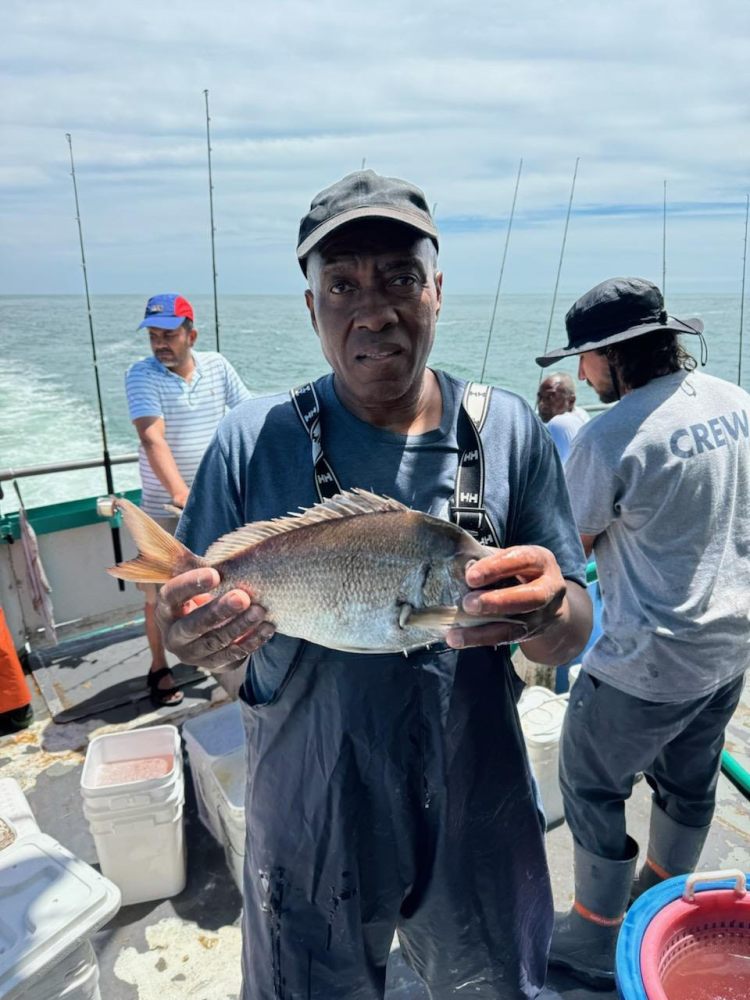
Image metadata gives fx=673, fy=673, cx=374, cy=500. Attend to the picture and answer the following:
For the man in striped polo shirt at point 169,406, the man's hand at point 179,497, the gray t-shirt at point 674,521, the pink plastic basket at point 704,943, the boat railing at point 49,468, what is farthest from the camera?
the boat railing at point 49,468

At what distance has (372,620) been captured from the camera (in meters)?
1.40

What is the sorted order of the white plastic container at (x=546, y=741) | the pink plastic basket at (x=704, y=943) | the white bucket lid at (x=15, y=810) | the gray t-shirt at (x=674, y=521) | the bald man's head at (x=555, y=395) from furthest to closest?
the bald man's head at (x=555, y=395) < the white plastic container at (x=546, y=741) < the white bucket lid at (x=15, y=810) < the gray t-shirt at (x=674, y=521) < the pink plastic basket at (x=704, y=943)

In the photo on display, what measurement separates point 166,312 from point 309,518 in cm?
331

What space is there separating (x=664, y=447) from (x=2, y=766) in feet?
12.9

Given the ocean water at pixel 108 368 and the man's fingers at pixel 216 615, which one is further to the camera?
the ocean water at pixel 108 368

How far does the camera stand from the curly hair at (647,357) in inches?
96.4

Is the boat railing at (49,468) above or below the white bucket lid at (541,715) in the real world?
above

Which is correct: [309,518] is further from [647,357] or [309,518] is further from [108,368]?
[108,368]

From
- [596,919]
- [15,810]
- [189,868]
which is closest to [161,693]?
[189,868]

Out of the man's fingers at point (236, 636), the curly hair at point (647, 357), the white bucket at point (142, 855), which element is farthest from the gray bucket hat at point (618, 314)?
the white bucket at point (142, 855)

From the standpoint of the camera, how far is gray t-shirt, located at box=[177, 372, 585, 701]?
159cm

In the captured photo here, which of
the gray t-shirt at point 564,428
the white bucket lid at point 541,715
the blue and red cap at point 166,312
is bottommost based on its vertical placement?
the white bucket lid at point 541,715

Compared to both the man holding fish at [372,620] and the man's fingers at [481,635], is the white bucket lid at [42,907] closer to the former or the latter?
the man holding fish at [372,620]

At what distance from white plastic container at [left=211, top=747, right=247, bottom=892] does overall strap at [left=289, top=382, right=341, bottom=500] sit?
179 cm
